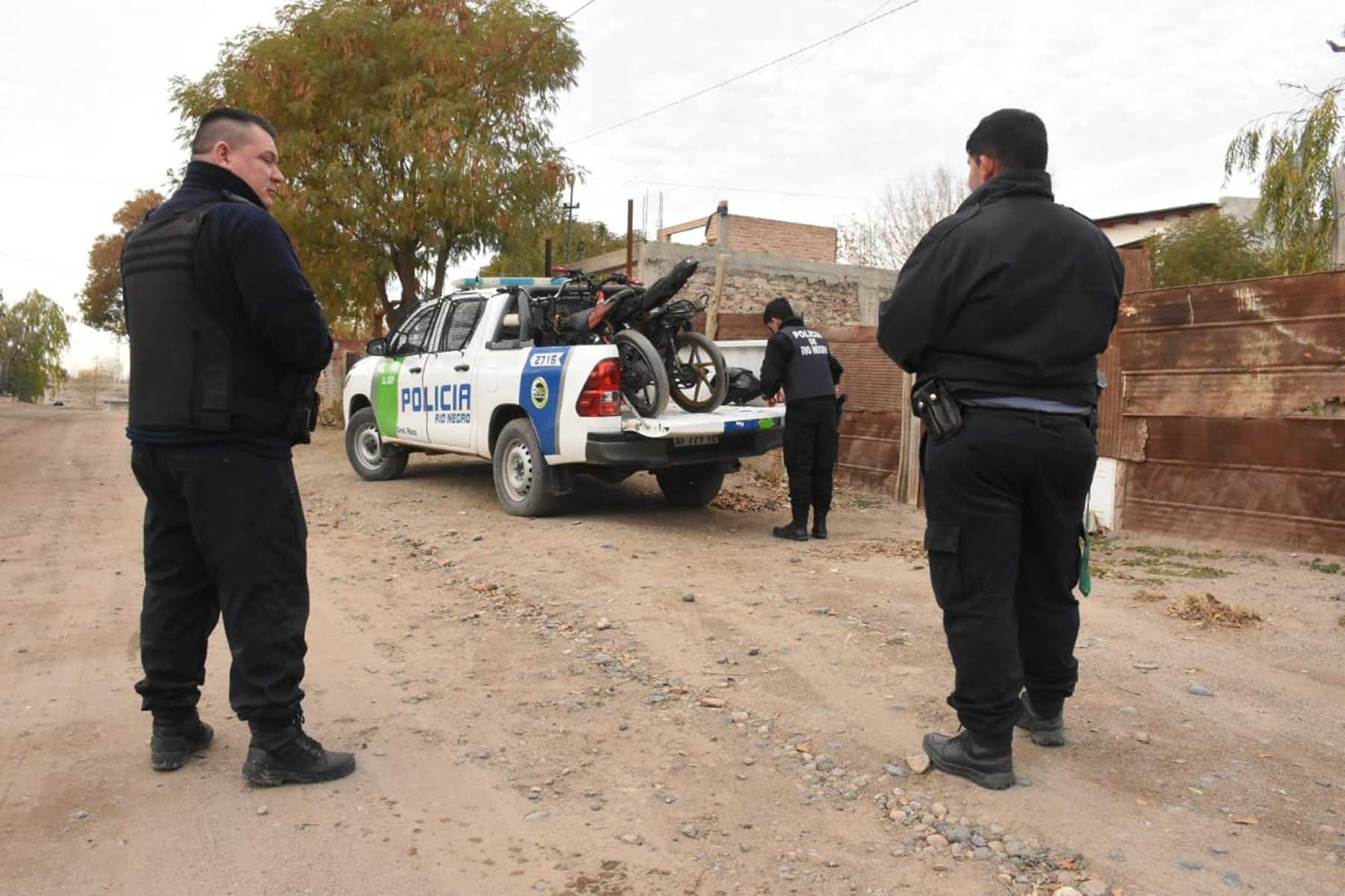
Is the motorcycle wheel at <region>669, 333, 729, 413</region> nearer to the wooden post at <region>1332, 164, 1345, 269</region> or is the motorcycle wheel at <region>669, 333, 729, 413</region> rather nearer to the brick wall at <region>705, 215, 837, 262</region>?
the wooden post at <region>1332, 164, 1345, 269</region>

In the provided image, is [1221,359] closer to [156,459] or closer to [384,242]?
[156,459]

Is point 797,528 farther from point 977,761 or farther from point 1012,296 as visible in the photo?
point 1012,296

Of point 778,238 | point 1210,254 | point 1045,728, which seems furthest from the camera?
point 778,238

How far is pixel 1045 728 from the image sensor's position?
11.6ft

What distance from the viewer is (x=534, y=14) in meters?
15.4

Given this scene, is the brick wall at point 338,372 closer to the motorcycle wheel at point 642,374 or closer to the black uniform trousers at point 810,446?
the motorcycle wheel at point 642,374

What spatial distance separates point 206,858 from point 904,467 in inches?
320

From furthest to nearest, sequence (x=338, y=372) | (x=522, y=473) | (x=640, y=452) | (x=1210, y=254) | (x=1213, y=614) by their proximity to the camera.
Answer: (x=338, y=372), (x=1210, y=254), (x=522, y=473), (x=640, y=452), (x=1213, y=614)

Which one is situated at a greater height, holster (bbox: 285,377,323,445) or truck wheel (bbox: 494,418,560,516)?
holster (bbox: 285,377,323,445)

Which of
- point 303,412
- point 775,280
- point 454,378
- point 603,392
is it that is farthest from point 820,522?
point 775,280

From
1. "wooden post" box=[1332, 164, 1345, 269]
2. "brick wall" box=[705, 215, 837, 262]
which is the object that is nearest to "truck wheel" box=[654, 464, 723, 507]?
"wooden post" box=[1332, 164, 1345, 269]

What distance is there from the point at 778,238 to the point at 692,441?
21.9 meters

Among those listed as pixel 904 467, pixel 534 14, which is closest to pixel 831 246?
pixel 534 14

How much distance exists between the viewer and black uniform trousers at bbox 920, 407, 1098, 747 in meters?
3.12
